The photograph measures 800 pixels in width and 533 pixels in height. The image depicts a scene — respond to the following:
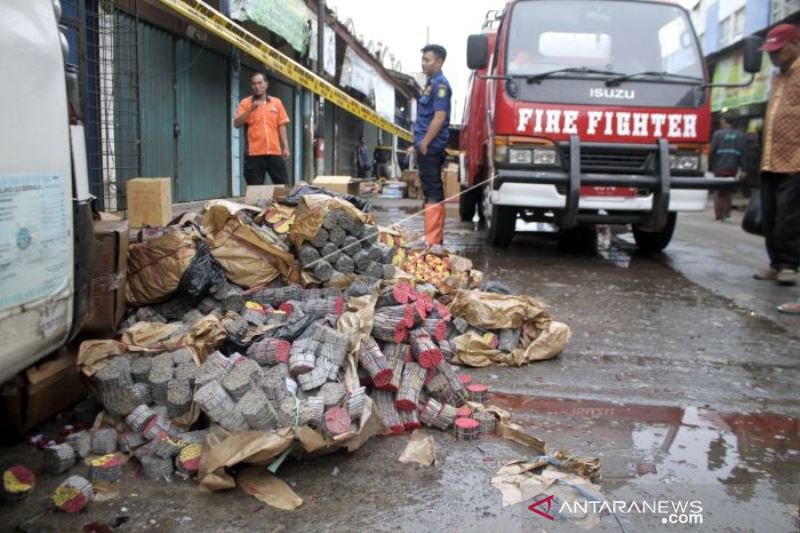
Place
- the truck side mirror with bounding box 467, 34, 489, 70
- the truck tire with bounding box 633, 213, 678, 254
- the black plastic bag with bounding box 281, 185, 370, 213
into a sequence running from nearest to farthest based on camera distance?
the black plastic bag with bounding box 281, 185, 370, 213, the truck side mirror with bounding box 467, 34, 489, 70, the truck tire with bounding box 633, 213, 678, 254

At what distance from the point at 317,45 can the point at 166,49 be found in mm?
5420

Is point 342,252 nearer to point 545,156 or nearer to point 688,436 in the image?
point 688,436

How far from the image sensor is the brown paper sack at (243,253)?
417 cm

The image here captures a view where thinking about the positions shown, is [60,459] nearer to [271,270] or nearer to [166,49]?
[271,270]

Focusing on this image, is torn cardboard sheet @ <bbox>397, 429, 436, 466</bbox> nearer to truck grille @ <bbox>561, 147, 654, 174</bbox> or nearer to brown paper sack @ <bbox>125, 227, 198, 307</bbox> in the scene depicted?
brown paper sack @ <bbox>125, 227, 198, 307</bbox>

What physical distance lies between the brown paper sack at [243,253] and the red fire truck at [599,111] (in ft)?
8.95

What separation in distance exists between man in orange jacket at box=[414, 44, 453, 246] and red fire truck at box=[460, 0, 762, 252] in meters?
0.43

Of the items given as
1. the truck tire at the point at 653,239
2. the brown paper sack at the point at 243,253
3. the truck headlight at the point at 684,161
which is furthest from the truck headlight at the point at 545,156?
the brown paper sack at the point at 243,253

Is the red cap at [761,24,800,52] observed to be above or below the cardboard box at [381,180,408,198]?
above

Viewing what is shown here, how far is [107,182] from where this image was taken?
6.98 meters

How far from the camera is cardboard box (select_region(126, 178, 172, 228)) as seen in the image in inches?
205

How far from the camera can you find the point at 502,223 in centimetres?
752

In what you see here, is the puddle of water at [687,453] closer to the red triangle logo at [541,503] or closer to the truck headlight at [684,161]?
the red triangle logo at [541,503]

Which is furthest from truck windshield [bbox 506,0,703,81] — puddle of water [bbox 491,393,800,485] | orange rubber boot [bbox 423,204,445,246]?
puddle of water [bbox 491,393,800,485]
